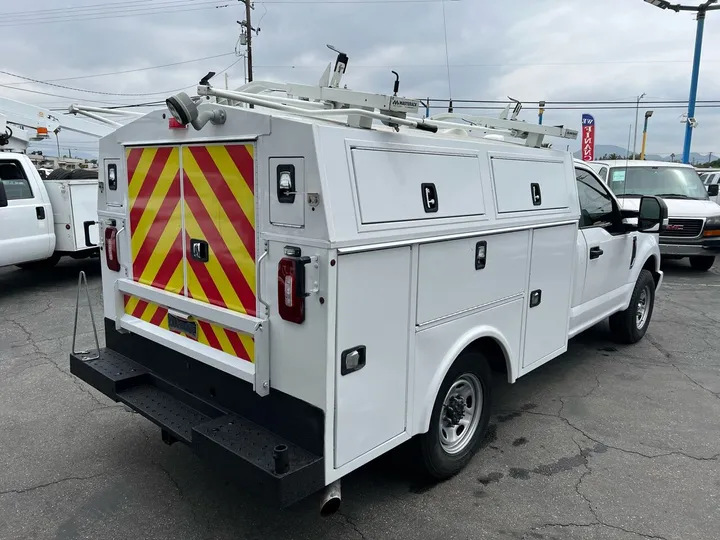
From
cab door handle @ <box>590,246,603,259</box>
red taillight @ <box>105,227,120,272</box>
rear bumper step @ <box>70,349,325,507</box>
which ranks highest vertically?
red taillight @ <box>105,227,120,272</box>

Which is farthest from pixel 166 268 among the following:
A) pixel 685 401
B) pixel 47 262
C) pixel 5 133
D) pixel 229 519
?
pixel 5 133

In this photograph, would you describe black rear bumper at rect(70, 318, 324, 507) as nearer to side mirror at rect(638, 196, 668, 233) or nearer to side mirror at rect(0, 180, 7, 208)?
side mirror at rect(638, 196, 668, 233)

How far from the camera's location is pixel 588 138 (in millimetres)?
11367

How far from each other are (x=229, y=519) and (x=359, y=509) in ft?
2.41

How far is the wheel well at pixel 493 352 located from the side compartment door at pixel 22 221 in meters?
7.65

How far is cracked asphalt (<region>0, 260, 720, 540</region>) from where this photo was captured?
311 centimetres

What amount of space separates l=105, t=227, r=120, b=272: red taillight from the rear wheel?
37.3 ft

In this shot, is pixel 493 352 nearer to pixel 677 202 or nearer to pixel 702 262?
pixel 677 202

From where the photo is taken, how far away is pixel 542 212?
3.96 meters

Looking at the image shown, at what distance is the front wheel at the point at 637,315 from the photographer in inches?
242

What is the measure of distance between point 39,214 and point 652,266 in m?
8.81

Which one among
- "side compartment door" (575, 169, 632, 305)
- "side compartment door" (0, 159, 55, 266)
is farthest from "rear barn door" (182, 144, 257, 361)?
"side compartment door" (0, 159, 55, 266)

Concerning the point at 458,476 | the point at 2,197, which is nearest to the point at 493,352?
the point at 458,476

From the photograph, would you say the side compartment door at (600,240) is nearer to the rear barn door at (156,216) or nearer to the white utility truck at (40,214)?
the rear barn door at (156,216)
